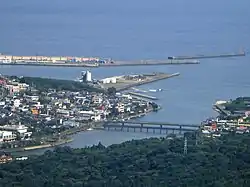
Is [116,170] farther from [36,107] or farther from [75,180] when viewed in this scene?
[36,107]

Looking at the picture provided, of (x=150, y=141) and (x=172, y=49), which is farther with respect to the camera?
(x=172, y=49)

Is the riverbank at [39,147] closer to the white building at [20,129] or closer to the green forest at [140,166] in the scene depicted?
the white building at [20,129]

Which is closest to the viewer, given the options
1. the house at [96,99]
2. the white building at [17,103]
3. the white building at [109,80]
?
the white building at [17,103]

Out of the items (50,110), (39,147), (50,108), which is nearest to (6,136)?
(39,147)

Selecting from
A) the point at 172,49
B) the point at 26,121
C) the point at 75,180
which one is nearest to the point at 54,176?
the point at 75,180

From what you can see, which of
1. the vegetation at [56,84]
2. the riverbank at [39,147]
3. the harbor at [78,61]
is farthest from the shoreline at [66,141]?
the harbor at [78,61]

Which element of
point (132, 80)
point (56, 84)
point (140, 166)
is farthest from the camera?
point (132, 80)

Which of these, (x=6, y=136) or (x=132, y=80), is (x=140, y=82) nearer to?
(x=132, y=80)
